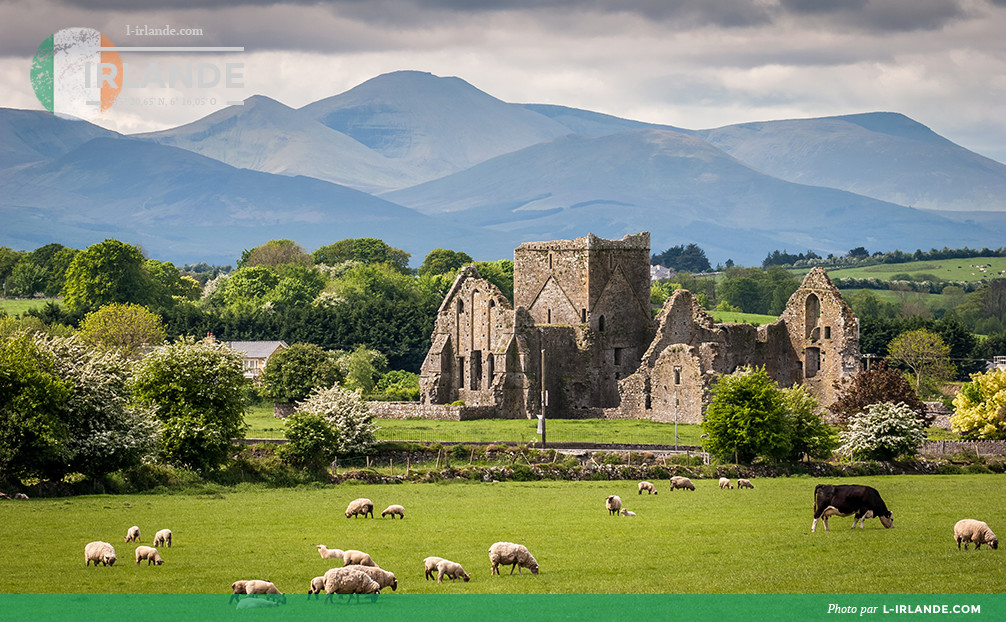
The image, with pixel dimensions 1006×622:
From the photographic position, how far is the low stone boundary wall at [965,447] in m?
61.3

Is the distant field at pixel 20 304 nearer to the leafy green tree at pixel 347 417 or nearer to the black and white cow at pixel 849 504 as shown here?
the leafy green tree at pixel 347 417

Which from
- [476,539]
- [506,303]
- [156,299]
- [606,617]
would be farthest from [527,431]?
[156,299]

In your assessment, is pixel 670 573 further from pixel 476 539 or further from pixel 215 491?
pixel 215 491

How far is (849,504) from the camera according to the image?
113 ft

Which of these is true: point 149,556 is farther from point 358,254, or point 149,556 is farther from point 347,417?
point 358,254

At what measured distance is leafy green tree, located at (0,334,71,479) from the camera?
1686 inches

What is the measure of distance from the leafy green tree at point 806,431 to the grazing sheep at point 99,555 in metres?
33.0

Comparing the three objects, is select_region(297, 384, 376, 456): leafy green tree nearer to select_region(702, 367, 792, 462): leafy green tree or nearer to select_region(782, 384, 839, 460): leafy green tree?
select_region(702, 367, 792, 462): leafy green tree

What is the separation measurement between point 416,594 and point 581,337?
60432 mm

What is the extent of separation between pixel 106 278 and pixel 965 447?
86017mm

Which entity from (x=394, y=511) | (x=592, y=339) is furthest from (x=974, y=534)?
(x=592, y=339)

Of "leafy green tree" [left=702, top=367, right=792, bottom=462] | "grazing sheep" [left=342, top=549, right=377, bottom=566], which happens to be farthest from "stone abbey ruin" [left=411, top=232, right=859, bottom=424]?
"grazing sheep" [left=342, top=549, right=377, bottom=566]

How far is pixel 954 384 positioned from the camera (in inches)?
4055

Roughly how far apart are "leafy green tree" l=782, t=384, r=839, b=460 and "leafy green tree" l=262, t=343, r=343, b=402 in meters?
33.0
